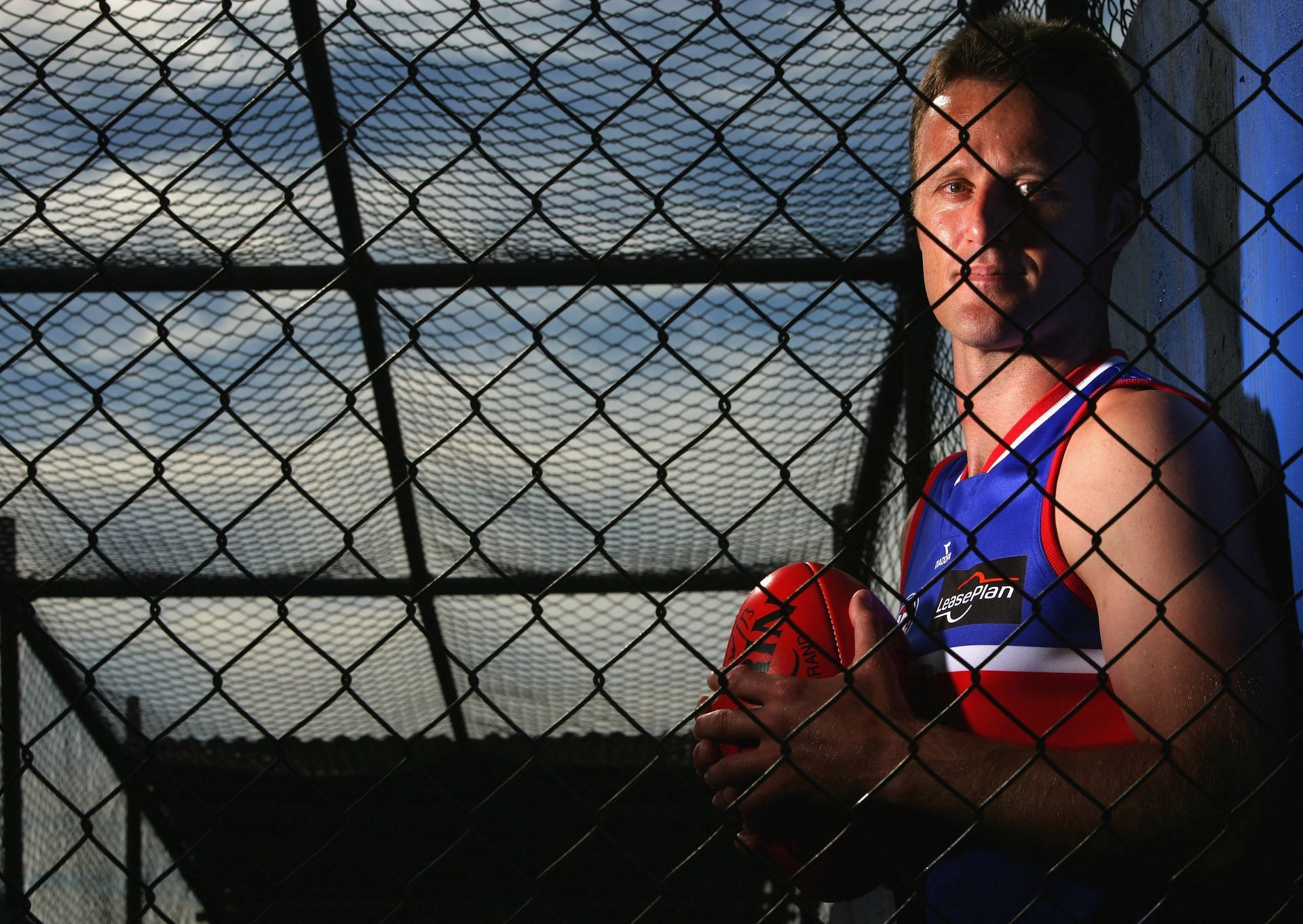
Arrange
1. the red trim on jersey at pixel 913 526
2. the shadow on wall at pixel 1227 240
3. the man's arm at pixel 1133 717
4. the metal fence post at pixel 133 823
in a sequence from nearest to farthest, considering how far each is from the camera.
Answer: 1. the man's arm at pixel 1133 717
2. the shadow on wall at pixel 1227 240
3. the red trim on jersey at pixel 913 526
4. the metal fence post at pixel 133 823

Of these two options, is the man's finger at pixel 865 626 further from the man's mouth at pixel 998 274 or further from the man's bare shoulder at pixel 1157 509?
the man's mouth at pixel 998 274

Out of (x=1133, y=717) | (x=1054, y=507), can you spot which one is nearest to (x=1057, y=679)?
(x=1133, y=717)

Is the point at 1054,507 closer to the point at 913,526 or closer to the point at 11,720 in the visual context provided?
the point at 913,526

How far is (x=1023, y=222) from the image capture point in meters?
1.78

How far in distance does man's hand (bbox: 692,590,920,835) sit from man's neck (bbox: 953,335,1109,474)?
21.5 inches

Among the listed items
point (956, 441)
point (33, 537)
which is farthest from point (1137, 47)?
point (33, 537)

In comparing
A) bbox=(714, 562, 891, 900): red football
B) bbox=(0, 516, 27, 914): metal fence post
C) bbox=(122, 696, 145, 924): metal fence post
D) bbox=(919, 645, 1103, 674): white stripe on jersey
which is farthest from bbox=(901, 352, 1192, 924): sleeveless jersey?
bbox=(122, 696, 145, 924): metal fence post

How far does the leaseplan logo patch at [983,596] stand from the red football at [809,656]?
0.35ft

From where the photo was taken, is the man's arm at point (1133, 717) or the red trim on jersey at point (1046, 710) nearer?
the man's arm at point (1133, 717)

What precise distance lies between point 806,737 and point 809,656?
0.26 m

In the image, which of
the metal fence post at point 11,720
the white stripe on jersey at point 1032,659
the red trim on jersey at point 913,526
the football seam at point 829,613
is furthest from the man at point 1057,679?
the metal fence post at point 11,720

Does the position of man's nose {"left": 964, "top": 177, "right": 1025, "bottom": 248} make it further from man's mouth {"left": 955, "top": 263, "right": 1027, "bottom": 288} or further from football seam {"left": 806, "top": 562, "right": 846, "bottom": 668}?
football seam {"left": 806, "top": 562, "right": 846, "bottom": 668}

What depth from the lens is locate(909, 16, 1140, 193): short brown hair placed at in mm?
1814

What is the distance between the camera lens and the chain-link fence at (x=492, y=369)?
197 cm
